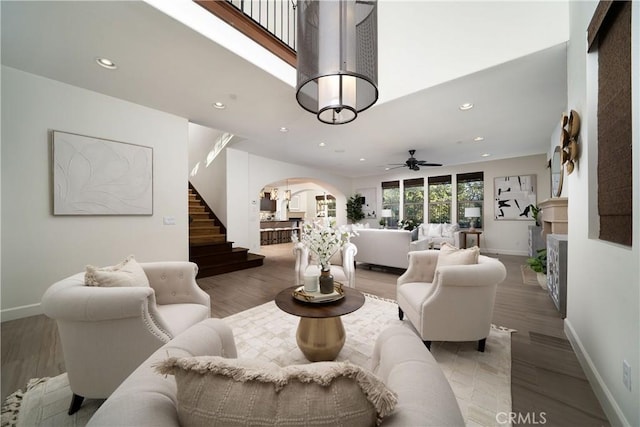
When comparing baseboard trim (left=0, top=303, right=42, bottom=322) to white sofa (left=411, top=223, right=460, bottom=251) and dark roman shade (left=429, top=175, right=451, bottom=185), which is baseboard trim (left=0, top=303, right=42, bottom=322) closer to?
white sofa (left=411, top=223, right=460, bottom=251)

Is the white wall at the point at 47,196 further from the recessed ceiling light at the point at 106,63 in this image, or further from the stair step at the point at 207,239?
the stair step at the point at 207,239

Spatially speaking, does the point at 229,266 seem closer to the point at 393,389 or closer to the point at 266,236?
the point at 393,389

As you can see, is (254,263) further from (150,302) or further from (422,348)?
(422,348)

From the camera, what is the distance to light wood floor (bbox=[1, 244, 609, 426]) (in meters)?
1.48

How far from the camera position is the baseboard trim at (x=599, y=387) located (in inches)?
51.3

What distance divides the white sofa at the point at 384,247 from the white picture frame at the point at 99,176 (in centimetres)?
369

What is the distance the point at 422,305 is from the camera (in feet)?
6.42

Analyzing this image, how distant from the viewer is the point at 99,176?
304 centimetres

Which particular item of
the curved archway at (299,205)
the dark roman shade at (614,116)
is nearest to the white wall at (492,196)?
the curved archway at (299,205)

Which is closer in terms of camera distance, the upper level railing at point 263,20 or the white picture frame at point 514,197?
the upper level railing at point 263,20

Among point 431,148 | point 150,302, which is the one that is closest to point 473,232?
point 431,148

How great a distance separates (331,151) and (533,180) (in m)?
A: 5.33

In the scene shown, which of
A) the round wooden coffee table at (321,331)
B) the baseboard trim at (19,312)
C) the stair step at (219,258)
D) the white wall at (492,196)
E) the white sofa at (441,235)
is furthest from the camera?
the white sofa at (441,235)

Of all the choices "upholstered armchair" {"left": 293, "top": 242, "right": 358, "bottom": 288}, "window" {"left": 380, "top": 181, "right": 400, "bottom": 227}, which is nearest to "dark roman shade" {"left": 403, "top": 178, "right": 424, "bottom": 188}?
"window" {"left": 380, "top": 181, "right": 400, "bottom": 227}
